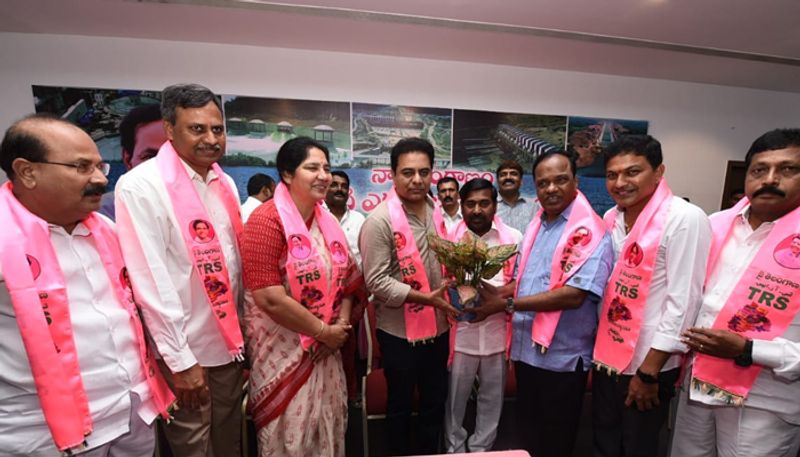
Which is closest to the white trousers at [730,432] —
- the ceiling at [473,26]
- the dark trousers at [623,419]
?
the dark trousers at [623,419]

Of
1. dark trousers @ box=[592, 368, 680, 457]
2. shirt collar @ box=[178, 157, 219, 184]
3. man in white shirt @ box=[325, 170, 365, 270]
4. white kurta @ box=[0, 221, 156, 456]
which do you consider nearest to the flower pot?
dark trousers @ box=[592, 368, 680, 457]

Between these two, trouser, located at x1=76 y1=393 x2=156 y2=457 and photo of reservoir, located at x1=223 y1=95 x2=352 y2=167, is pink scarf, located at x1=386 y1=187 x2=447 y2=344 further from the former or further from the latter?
photo of reservoir, located at x1=223 y1=95 x2=352 y2=167

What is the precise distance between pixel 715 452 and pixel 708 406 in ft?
0.86

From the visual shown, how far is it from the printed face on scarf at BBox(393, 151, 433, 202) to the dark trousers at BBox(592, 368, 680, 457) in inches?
52.7

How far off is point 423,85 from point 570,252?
3505 mm

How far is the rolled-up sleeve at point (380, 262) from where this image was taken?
1.80m

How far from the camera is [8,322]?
3.66 feet

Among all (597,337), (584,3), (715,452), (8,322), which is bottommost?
(715,452)

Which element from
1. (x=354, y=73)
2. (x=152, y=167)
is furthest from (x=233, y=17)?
(x=152, y=167)

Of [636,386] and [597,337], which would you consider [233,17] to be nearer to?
[597,337]

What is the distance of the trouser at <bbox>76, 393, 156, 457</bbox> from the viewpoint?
53.0 inches

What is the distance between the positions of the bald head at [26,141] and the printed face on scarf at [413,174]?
1386 mm

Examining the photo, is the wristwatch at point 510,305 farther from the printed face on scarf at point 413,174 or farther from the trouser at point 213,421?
the trouser at point 213,421

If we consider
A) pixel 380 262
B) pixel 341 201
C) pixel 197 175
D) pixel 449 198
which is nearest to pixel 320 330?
pixel 380 262
